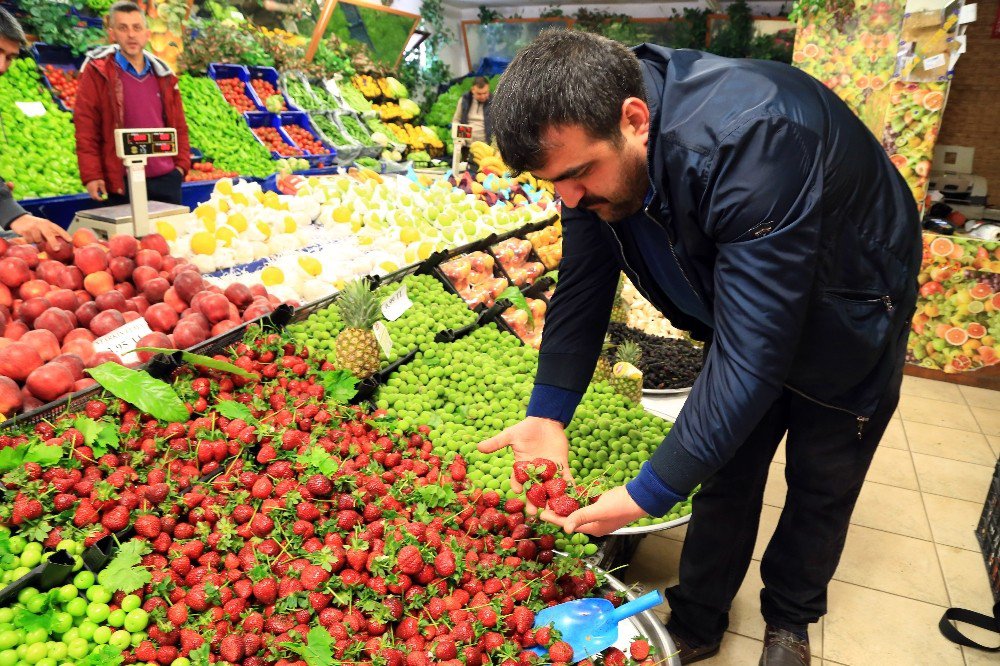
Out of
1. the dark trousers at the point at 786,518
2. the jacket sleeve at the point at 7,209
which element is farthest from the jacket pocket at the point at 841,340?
the jacket sleeve at the point at 7,209

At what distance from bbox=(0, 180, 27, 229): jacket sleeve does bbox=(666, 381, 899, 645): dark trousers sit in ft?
9.43

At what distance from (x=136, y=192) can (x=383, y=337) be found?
3.75 feet

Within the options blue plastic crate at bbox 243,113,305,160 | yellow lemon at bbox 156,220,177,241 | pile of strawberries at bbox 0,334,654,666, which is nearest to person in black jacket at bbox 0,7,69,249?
yellow lemon at bbox 156,220,177,241

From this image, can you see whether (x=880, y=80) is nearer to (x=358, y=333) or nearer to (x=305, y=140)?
(x=358, y=333)

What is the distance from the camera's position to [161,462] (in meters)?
1.65

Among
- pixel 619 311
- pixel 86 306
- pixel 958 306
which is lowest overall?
pixel 958 306

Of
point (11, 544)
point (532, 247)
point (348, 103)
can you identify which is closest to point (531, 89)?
point (11, 544)

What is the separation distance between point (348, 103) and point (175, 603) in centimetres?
773

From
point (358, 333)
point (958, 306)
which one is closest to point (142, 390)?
point (358, 333)

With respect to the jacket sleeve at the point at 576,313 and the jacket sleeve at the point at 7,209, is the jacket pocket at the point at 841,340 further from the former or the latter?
the jacket sleeve at the point at 7,209

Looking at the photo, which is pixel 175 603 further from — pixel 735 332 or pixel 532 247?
pixel 532 247

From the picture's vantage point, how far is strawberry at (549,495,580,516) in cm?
153

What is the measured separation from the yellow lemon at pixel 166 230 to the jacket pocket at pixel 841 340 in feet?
8.78

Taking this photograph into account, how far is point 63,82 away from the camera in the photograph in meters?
5.07
